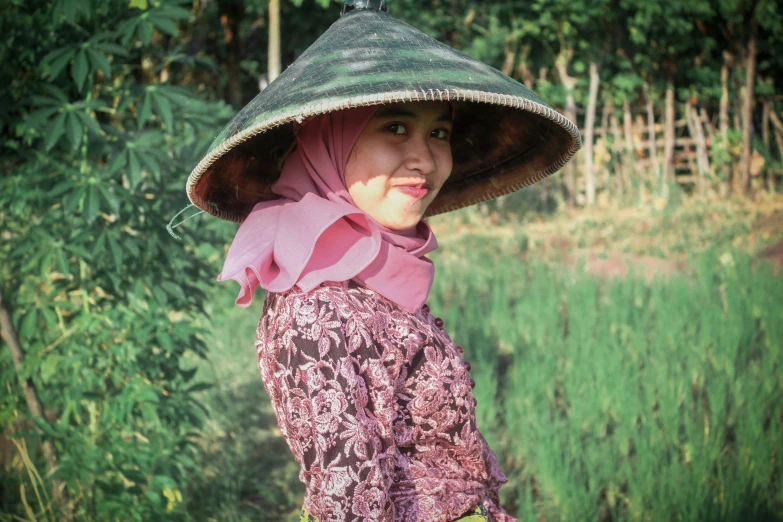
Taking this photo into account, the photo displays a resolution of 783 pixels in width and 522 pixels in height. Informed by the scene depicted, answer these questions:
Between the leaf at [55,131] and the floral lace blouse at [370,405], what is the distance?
1271 millimetres

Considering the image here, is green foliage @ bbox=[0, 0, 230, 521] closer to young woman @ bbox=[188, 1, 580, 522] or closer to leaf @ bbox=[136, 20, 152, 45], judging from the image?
leaf @ bbox=[136, 20, 152, 45]

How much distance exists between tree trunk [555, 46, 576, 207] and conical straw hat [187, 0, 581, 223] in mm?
7757

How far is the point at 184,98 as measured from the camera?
7.86 feet

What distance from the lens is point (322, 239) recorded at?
3.84 ft

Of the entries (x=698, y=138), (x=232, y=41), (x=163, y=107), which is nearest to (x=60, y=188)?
(x=163, y=107)

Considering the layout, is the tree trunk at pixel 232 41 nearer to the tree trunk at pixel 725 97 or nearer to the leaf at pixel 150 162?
the tree trunk at pixel 725 97

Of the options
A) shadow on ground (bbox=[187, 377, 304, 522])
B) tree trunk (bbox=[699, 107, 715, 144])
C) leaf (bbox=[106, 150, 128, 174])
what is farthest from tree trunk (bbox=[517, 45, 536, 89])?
leaf (bbox=[106, 150, 128, 174])

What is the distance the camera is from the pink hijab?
113 cm

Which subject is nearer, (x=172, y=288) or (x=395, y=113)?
(x=395, y=113)

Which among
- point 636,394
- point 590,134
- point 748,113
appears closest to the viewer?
point 636,394

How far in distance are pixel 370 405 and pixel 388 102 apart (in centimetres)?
45

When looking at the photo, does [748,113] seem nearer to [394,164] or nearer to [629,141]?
[629,141]

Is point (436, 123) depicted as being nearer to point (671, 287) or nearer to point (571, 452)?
point (571, 452)

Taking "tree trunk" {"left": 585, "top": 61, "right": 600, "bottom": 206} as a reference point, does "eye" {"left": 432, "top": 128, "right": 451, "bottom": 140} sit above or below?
below
